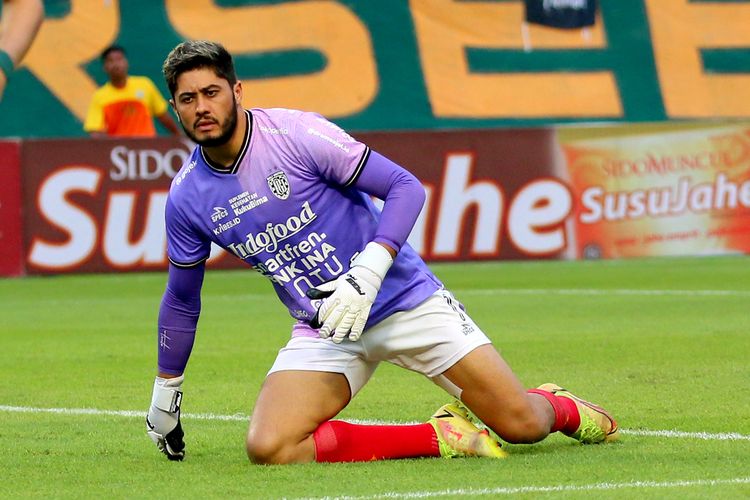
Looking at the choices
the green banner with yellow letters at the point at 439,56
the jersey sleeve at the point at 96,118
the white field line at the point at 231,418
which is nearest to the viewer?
the white field line at the point at 231,418

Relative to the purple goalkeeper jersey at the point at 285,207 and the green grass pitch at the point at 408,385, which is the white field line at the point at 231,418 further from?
the purple goalkeeper jersey at the point at 285,207

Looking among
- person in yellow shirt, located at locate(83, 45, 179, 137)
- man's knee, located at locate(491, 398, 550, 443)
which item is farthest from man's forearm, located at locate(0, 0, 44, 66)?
person in yellow shirt, located at locate(83, 45, 179, 137)

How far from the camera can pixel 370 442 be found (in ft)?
20.9

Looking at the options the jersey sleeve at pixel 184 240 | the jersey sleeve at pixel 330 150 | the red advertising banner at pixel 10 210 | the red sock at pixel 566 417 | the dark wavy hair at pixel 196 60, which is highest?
the dark wavy hair at pixel 196 60

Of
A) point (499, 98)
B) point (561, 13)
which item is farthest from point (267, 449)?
→ point (561, 13)

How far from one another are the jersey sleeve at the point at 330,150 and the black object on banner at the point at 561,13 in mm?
16984

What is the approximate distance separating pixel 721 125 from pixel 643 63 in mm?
5999

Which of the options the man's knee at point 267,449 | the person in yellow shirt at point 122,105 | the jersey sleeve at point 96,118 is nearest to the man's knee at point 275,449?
the man's knee at point 267,449

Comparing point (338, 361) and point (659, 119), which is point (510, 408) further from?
point (659, 119)

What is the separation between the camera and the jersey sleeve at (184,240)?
6.48 meters

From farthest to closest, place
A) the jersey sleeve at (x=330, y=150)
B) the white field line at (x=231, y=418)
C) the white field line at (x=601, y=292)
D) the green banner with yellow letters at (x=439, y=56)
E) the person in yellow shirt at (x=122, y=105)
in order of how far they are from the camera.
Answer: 1. the green banner with yellow letters at (x=439, y=56)
2. the person in yellow shirt at (x=122, y=105)
3. the white field line at (x=601, y=292)
4. the white field line at (x=231, y=418)
5. the jersey sleeve at (x=330, y=150)

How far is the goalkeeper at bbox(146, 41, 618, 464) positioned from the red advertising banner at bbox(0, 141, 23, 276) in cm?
1016

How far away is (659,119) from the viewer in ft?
75.7

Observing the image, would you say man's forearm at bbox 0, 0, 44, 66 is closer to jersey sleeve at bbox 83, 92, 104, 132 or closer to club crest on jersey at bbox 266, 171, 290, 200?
club crest on jersey at bbox 266, 171, 290, 200
